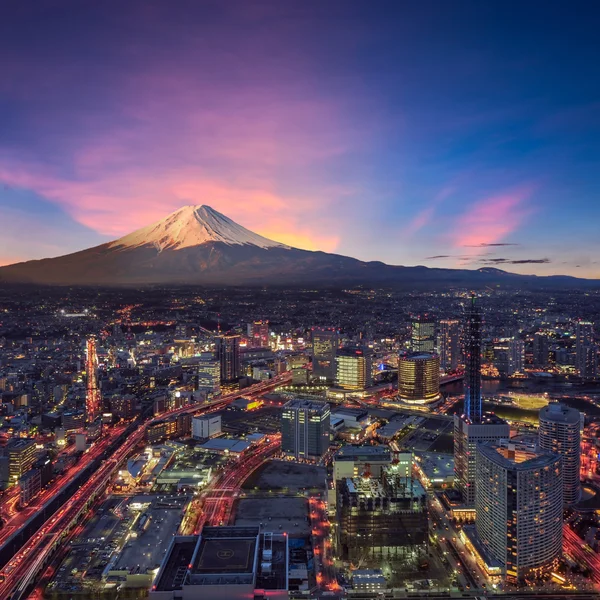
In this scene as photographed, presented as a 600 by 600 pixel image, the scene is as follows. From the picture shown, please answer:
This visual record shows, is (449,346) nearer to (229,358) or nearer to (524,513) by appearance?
(229,358)

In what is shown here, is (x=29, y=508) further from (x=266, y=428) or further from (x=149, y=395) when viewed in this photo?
(x=149, y=395)

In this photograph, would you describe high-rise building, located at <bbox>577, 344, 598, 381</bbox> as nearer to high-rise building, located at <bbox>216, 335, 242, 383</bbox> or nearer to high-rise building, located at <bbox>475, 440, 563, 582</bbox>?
high-rise building, located at <bbox>216, 335, 242, 383</bbox>

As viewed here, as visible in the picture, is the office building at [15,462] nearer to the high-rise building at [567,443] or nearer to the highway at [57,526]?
the highway at [57,526]

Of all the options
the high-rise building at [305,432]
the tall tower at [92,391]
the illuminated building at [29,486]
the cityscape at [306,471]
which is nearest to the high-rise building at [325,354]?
the cityscape at [306,471]

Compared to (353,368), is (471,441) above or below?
above

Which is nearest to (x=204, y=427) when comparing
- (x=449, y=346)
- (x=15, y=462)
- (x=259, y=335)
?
(x=15, y=462)

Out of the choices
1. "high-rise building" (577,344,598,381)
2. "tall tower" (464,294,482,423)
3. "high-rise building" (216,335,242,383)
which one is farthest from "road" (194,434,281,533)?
"high-rise building" (577,344,598,381)
